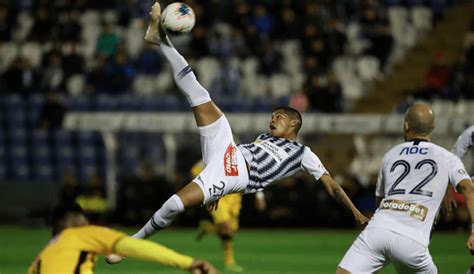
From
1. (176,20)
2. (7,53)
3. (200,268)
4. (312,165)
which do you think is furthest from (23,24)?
(200,268)

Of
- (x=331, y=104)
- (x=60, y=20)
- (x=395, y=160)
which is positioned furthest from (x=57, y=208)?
(x=60, y=20)

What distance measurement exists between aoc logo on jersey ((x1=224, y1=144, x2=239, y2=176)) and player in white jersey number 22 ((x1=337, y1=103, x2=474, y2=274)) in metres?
2.14

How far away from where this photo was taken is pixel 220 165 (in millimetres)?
10023

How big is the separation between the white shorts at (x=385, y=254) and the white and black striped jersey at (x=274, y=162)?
2352mm

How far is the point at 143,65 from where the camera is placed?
25344 millimetres

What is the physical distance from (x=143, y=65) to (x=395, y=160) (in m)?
17.7

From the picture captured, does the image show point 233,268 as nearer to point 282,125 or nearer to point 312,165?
point 282,125

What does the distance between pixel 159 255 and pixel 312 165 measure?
3.98 metres

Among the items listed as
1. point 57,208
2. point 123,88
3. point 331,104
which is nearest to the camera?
point 57,208

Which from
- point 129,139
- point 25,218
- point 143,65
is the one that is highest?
point 143,65

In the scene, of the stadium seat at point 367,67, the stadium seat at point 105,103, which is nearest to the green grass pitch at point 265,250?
the stadium seat at point 105,103

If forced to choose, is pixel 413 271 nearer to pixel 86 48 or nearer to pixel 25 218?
pixel 25 218

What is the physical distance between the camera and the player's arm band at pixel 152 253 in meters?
6.44

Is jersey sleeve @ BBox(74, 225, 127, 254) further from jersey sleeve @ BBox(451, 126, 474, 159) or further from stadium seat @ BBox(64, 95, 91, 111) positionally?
stadium seat @ BBox(64, 95, 91, 111)
